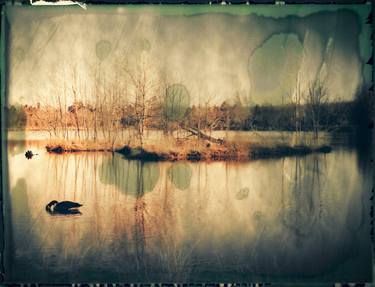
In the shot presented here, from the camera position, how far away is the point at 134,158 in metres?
2.24

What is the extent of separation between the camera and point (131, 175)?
7.34 ft

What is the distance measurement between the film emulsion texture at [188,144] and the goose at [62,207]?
0.4 inches

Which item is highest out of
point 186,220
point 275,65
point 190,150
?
point 275,65

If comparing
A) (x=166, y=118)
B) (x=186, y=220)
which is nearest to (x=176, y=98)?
(x=166, y=118)

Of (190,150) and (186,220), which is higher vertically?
(190,150)

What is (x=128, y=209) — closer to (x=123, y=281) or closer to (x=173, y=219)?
(x=173, y=219)

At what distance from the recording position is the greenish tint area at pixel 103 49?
221cm

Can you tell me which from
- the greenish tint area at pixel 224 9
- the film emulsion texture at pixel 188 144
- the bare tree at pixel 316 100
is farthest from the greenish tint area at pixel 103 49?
the bare tree at pixel 316 100

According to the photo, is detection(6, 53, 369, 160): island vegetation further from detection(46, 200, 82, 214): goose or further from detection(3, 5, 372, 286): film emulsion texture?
detection(46, 200, 82, 214): goose

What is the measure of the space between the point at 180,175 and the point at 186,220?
0.24 meters

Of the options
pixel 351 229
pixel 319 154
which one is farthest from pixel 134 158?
pixel 351 229

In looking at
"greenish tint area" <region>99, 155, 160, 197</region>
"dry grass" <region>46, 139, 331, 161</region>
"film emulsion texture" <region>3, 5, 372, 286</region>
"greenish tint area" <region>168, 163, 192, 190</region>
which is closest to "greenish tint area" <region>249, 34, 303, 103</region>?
"film emulsion texture" <region>3, 5, 372, 286</region>

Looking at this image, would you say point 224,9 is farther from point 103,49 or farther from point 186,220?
point 186,220

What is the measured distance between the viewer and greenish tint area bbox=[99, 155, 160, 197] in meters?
2.23
